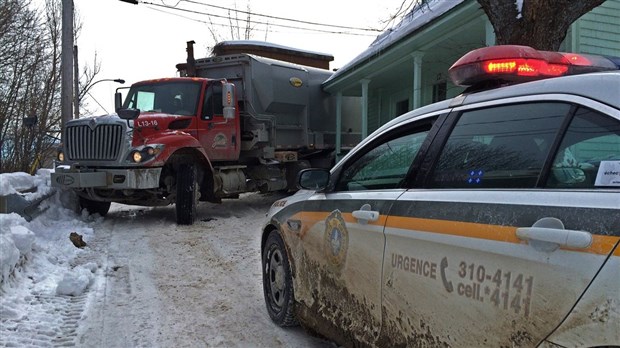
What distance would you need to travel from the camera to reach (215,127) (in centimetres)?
1022

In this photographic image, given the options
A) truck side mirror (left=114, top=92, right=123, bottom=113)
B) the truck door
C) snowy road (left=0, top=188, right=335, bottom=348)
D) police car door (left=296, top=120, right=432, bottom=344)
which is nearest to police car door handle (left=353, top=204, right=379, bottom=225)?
police car door (left=296, top=120, right=432, bottom=344)

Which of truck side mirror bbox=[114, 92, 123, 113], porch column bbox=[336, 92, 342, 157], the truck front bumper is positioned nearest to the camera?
Result: the truck front bumper

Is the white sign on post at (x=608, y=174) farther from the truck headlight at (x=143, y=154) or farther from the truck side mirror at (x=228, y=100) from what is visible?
the truck side mirror at (x=228, y=100)

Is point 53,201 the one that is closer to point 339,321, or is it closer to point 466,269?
point 339,321

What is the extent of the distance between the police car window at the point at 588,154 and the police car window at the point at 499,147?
0.22 ft

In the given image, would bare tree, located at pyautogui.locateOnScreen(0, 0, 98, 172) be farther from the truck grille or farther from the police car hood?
the police car hood

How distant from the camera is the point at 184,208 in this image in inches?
352

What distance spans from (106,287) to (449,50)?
792cm

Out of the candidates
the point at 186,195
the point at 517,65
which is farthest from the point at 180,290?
the point at 186,195

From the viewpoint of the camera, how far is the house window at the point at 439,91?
1164 centimetres

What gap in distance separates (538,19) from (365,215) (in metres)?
→ 3.55

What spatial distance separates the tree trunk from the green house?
76.7 inches

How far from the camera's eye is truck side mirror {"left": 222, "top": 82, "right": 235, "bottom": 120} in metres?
10.1

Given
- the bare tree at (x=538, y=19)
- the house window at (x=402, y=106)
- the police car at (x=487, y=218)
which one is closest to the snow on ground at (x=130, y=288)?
the police car at (x=487, y=218)
